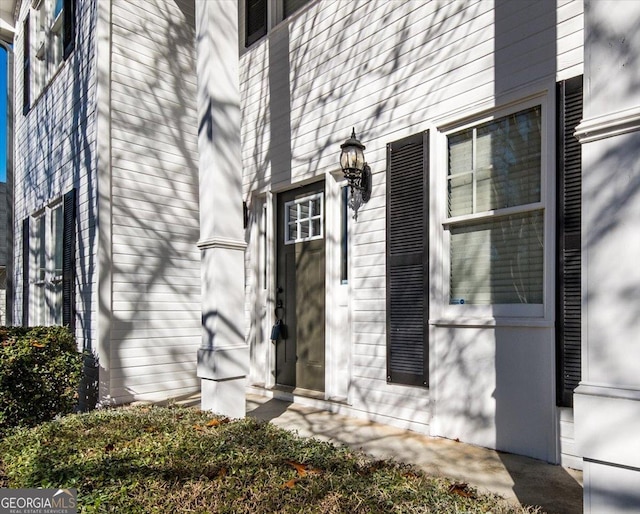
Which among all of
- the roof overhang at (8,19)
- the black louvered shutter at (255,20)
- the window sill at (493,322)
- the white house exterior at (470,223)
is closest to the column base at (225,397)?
the white house exterior at (470,223)

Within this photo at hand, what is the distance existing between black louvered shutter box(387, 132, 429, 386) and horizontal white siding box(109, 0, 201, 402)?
99.1 inches

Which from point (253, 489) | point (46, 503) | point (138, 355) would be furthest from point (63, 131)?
point (253, 489)

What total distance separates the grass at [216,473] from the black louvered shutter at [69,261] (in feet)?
7.91

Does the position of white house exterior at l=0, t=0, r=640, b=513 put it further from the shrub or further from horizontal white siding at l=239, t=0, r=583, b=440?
the shrub

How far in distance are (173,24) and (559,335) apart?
5.00 metres

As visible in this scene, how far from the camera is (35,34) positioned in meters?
6.90

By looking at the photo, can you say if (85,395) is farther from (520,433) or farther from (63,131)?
(520,433)

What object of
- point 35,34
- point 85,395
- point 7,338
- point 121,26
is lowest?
point 85,395

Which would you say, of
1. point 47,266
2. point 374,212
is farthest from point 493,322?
point 47,266

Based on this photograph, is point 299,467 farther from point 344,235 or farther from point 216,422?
point 344,235

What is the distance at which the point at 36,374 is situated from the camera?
3.63 m

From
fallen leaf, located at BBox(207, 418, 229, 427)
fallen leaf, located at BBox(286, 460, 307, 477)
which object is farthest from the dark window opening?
fallen leaf, located at BBox(286, 460, 307, 477)

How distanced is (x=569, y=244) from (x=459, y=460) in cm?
143

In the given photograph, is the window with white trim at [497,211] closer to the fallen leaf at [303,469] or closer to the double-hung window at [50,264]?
the fallen leaf at [303,469]
